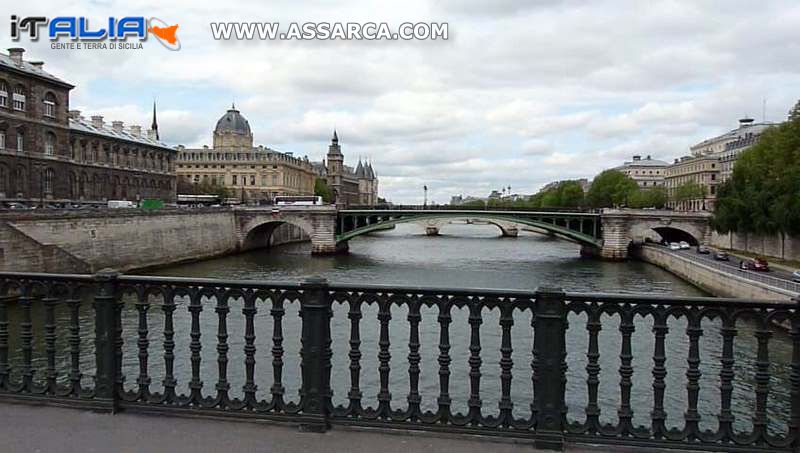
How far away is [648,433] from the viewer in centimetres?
412

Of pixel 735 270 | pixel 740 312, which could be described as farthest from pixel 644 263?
pixel 740 312

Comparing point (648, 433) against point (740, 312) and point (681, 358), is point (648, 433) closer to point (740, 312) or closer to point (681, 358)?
point (740, 312)

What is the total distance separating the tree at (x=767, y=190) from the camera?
33.5 m

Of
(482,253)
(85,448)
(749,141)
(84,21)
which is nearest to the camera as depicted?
(85,448)

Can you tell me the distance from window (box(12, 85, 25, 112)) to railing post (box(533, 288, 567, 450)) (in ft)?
143

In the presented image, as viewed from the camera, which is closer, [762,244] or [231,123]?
[762,244]

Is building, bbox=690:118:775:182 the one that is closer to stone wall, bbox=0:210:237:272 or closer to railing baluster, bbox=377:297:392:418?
stone wall, bbox=0:210:237:272

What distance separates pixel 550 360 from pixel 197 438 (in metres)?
2.29

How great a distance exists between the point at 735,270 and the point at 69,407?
91.3 ft

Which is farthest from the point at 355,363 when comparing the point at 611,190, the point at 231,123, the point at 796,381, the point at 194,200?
the point at 231,123

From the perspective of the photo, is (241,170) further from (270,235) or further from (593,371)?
(593,371)

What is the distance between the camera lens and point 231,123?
12006cm

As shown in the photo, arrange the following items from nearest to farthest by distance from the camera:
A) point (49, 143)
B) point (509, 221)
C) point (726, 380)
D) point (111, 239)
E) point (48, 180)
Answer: point (726, 380)
point (111, 239)
point (49, 143)
point (48, 180)
point (509, 221)

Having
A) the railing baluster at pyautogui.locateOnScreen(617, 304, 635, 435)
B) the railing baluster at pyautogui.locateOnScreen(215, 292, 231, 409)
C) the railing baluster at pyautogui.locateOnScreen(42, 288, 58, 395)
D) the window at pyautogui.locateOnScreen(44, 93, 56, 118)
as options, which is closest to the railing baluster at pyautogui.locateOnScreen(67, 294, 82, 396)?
the railing baluster at pyautogui.locateOnScreen(42, 288, 58, 395)
